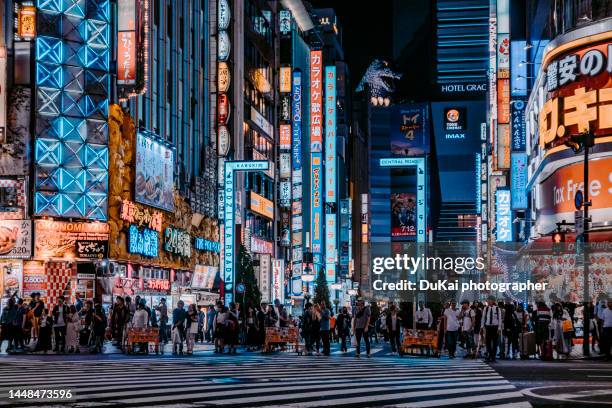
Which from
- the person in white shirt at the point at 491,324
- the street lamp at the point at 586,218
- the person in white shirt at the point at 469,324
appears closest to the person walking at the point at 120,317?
the person in white shirt at the point at 469,324

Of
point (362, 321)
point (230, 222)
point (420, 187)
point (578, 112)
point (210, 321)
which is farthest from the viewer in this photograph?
point (420, 187)

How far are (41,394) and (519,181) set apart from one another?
43492 millimetres

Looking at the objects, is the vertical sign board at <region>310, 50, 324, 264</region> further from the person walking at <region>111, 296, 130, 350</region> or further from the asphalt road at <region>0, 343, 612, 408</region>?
the asphalt road at <region>0, 343, 612, 408</region>

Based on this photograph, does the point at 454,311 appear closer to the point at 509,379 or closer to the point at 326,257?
the point at 509,379

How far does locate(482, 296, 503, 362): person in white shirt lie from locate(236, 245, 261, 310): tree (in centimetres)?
2280

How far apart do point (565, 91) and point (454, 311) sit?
13.6m

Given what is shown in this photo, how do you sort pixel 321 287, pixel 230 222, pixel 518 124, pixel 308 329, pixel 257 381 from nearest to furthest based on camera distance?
1. pixel 257 381
2. pixel 308 329
3. pixel 230 222
4. pixel 518 124
5. pixel 321 287

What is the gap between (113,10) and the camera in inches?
1703

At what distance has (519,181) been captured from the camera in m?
54.6

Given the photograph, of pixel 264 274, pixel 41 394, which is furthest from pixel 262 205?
pixel 41 394

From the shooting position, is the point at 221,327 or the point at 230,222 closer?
the point at 221,327

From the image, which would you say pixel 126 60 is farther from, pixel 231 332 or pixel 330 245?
pixel 330 245

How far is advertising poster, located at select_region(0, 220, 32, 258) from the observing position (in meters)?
39.7

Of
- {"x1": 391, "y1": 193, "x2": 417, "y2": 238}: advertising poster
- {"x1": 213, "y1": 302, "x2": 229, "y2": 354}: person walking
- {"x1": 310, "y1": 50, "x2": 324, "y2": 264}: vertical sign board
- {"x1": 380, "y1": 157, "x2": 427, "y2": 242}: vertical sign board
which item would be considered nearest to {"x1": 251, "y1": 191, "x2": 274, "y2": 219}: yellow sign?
{"x1": 310, "y1": 50, "x2": 324, "y2": 264}: vertical sign board
